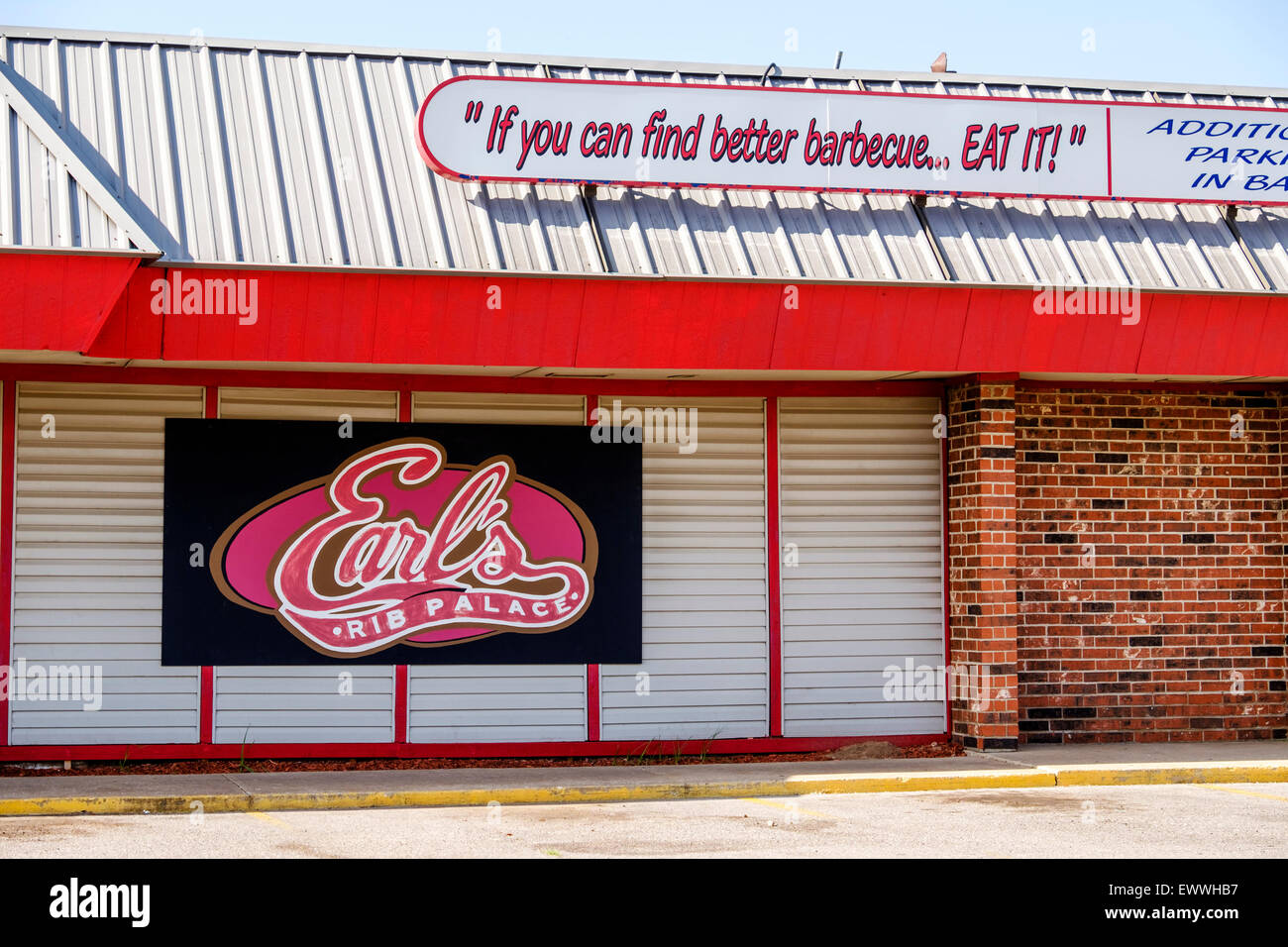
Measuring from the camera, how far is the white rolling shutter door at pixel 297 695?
12.8 m

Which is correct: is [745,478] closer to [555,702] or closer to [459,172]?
[555,702]

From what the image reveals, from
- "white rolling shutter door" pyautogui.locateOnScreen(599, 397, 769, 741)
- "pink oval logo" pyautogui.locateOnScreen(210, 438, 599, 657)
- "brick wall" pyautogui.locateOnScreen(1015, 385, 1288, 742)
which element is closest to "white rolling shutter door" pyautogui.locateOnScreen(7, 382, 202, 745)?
"pink oval logo" pyautogui.locateOnScreen(210, 438, 599, 657)

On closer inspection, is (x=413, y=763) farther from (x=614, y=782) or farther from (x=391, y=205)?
(x=391, y=205)

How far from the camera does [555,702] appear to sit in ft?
43.8

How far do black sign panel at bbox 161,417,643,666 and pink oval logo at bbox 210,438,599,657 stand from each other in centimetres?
1

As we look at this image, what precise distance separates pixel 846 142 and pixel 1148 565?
467 cm

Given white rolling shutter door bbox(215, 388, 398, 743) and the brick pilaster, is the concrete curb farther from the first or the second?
white rolling shutter door bbox(215, 388, 398, 743)

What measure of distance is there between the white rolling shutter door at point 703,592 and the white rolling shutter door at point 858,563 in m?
0.27

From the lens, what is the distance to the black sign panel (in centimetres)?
1280

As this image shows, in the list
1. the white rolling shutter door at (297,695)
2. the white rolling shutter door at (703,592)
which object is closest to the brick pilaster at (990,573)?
the white rolling shutter door at (703,592)

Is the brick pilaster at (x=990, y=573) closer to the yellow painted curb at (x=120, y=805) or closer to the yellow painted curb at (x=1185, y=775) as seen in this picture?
the yellow painted curb at (x=1185, y=775)
